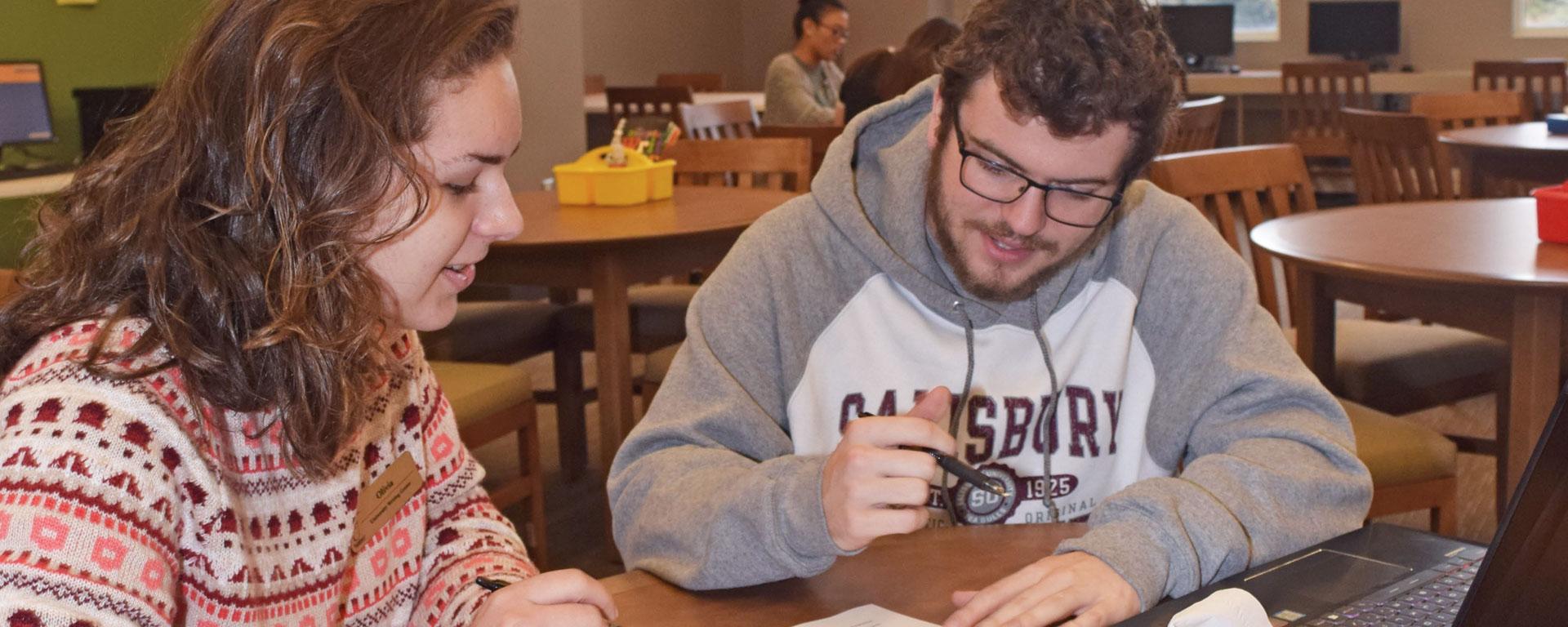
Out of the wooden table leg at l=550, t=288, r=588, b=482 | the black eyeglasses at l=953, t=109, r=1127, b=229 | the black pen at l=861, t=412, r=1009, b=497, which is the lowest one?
the wooden table leg at l=550, t=288, r=588, b=482

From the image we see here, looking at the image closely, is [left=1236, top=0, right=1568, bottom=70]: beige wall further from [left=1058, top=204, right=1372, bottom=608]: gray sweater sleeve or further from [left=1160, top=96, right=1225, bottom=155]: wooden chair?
[left=1058, top=204, right=1372, bottom=608]: gray sweater sleeve

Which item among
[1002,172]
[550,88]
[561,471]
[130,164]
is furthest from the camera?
[550,88]

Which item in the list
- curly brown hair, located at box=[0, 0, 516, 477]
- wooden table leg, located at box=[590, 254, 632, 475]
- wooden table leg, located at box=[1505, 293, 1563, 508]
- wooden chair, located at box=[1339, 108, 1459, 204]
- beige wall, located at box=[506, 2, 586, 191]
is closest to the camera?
curly brown hair, located at box=[0, 0, 516, 477]

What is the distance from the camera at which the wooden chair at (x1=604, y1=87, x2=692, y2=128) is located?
20.4ft

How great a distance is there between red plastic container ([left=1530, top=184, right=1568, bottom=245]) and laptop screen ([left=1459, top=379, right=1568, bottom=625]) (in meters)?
1.60

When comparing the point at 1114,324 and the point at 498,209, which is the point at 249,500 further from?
the point at 1114,324

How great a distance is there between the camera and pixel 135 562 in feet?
2.62

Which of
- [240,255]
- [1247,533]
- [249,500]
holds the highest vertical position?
[240,255]

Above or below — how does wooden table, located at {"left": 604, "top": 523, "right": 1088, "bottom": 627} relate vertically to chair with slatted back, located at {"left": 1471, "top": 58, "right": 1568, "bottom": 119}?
below

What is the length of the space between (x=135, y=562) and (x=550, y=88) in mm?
4817

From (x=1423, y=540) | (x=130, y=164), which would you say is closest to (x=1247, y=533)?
(x=1423, y=540)

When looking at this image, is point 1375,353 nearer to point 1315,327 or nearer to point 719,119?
point 1315,327

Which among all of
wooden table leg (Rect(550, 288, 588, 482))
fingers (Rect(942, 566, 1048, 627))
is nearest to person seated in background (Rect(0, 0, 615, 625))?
fingers (Rect(942, 566, 1048, 627))

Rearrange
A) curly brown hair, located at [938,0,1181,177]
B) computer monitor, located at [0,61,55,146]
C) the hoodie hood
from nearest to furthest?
curly brown hair, located at [938,0,1181,177]
the hoodie hood
computer monitor, located at [0,61,55,146]
